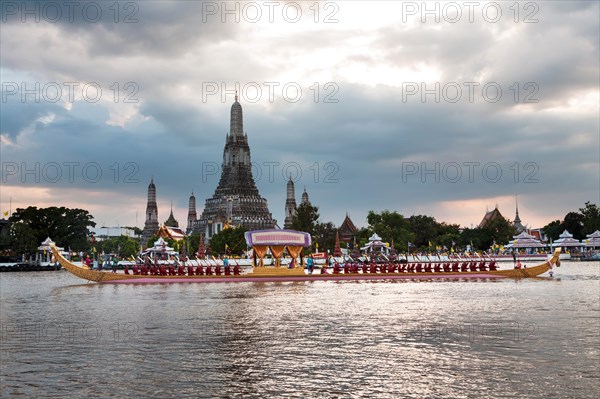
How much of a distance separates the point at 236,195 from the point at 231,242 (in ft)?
137

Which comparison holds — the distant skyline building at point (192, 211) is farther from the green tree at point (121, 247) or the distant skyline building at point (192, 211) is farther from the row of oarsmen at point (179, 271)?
the row of oarsmen at point (179, 271)

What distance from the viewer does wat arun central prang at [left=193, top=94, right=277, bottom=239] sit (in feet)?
463

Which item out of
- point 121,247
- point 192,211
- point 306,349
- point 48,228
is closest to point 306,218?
point 48,228

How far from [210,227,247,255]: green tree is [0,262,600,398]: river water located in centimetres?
7672

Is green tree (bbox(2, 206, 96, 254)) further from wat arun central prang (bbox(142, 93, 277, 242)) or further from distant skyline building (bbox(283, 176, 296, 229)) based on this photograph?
distant skyline building (bbox(283, 176, 296, 229))

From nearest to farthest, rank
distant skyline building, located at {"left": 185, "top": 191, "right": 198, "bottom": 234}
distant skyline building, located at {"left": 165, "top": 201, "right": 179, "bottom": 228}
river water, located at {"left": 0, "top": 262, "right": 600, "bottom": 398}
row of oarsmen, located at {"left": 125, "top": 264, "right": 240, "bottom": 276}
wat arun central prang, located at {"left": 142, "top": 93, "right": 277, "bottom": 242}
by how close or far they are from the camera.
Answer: river water, located at {"left": 0, "top": 262, "right": 600, "bottom": 398}, row of oarsmen, located at {"left": 125, "top": 264, "right": 240, "bottom": 276}, wat arun central prang, located at {"left": 142, "top": 93, "right": 277, "bottom": 242}, distant skyline building, located at {"left": 185, "top": 191, "right": 198, "bottom": 234}, distant skyline building, located at {"left": 165, "top": 201, "right": 179, "bottom": 228}

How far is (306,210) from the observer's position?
323ft

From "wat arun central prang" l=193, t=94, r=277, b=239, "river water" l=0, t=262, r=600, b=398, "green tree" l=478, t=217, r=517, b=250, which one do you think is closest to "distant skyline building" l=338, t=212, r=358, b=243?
"wat arun central prang" l=193, t=94, r=277, b=239

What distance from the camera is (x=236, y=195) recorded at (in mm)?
145500

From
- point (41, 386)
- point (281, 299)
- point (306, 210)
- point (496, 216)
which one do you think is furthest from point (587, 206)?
point (41, 386)

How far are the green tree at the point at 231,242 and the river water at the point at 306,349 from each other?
76.7 metres

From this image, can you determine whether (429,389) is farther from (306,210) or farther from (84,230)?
(84,230)

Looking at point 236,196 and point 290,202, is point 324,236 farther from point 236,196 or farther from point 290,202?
point 290,202

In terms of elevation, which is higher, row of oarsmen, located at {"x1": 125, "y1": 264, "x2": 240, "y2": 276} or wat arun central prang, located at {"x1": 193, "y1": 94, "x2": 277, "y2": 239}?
wat arun central prang, located at {"x1": 193, "y1": 94, "x2": 277, "y2": 239}
